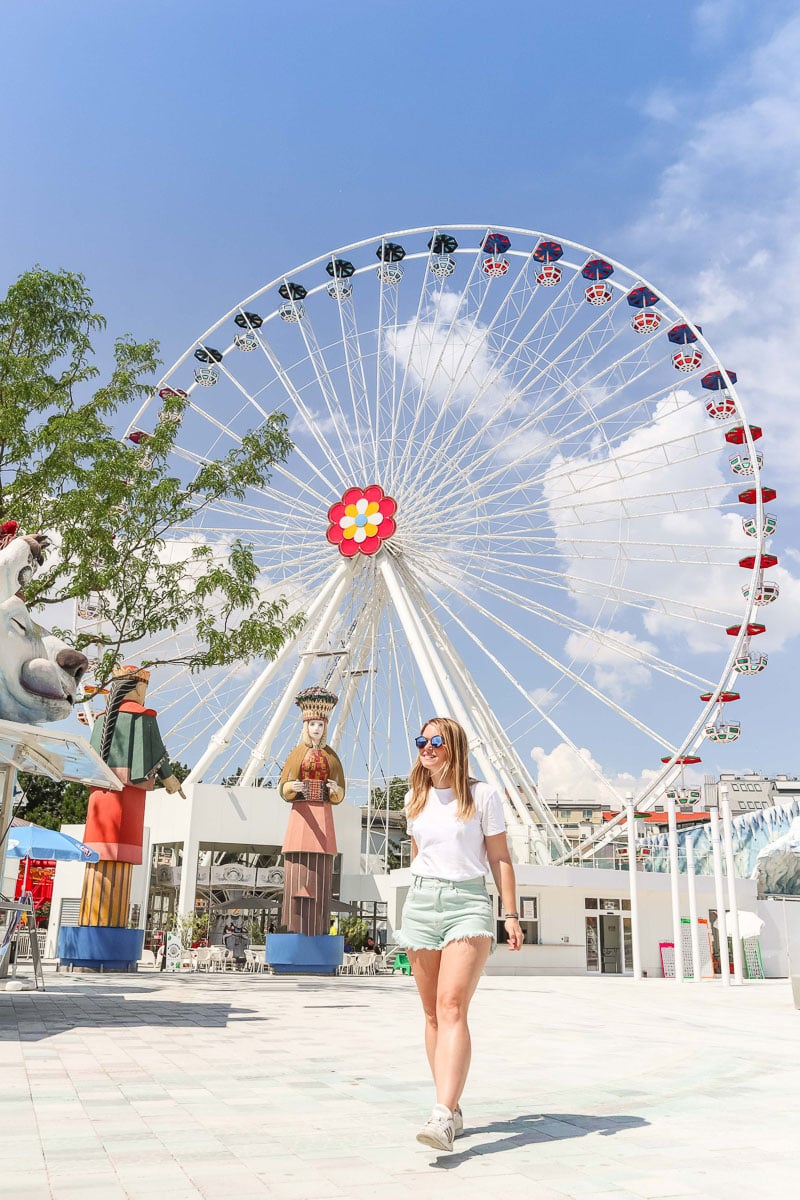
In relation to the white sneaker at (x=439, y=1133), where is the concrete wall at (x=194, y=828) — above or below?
above

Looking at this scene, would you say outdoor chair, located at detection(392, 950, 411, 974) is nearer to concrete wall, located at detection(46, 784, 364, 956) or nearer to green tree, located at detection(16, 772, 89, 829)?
concrete wall, located at detection(46, 784, 364, 956)

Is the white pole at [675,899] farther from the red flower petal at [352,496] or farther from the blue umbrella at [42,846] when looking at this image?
the blue umbrella at [42,846]

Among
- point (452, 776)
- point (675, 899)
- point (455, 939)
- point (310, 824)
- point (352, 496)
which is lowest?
point (455, 939)

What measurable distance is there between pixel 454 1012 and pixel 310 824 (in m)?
16.6

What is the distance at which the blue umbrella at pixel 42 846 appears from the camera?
53.0 feet

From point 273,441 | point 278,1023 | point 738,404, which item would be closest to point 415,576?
point 738,404

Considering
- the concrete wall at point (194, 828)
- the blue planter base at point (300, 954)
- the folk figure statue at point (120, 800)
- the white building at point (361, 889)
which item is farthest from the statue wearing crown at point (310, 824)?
the concrete wall at point (194, 828)

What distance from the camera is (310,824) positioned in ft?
65.7

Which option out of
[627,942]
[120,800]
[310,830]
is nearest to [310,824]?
[310,830]

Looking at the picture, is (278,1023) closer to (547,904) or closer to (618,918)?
(547,904)

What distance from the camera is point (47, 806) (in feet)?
148

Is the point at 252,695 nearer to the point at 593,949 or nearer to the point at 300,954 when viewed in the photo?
the point at 300,954

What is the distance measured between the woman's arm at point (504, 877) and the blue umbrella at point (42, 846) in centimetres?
1356

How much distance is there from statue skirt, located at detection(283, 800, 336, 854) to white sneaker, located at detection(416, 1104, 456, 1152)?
1673 cm
